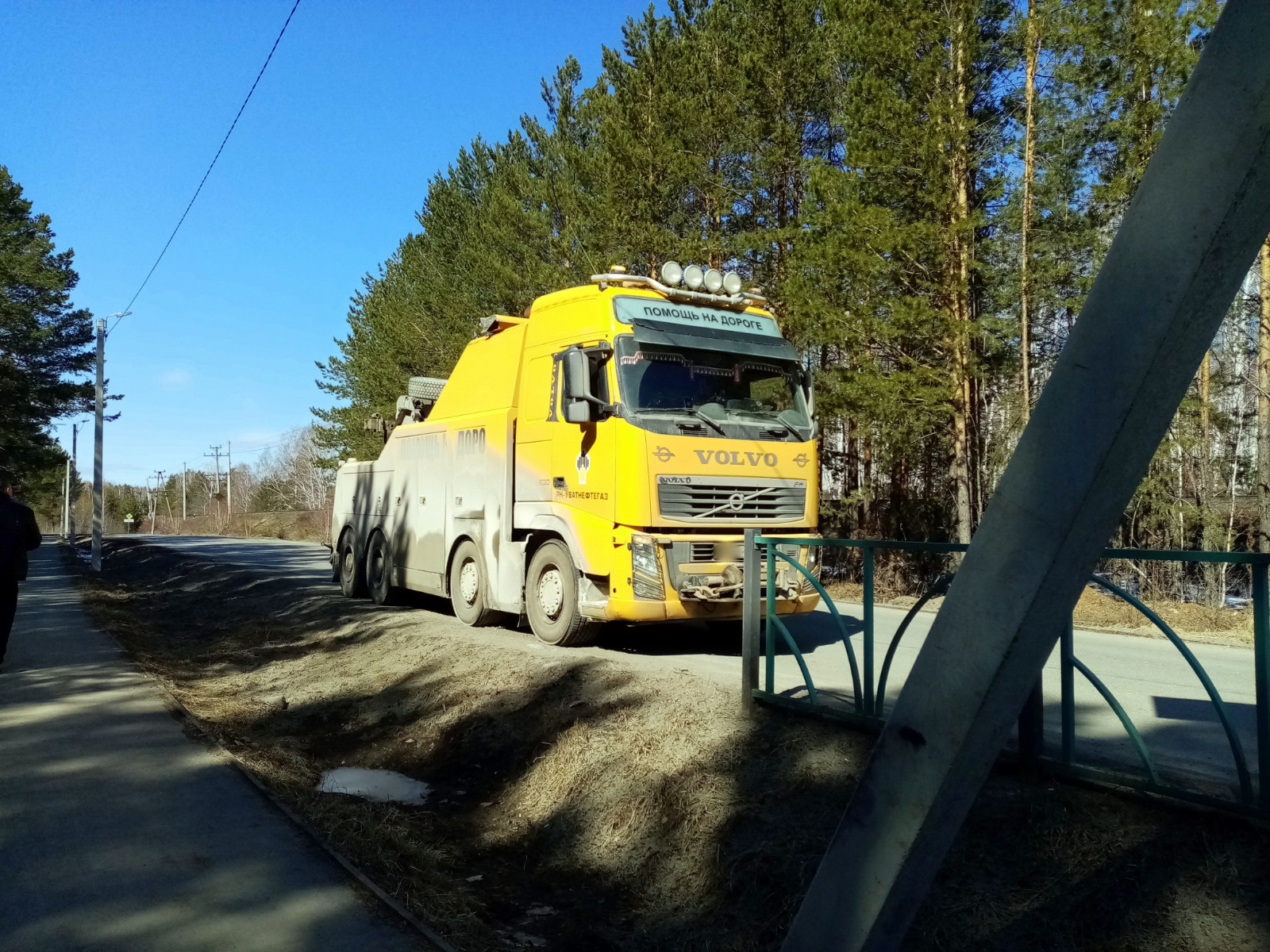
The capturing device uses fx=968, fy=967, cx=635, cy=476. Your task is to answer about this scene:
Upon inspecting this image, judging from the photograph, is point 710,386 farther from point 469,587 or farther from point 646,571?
point 469,587

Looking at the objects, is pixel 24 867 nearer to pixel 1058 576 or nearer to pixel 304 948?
pixel 304 948

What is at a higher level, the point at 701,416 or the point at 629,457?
the point at 701,416

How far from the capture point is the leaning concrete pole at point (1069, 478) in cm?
A: 204

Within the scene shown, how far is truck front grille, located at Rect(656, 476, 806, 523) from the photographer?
8.48 meters

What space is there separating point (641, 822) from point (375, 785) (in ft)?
8.43

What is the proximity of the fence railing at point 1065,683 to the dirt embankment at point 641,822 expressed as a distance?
12 centimetres

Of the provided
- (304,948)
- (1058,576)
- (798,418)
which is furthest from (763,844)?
(798,418)

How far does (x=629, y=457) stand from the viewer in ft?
27.8

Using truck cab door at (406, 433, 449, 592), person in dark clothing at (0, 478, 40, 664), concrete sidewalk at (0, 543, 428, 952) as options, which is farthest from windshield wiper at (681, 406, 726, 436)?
person in dark clothing at (0, 478, 40, 664)

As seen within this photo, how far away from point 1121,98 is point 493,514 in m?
12.1

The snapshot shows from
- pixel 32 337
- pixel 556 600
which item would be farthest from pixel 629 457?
pixel 32 337

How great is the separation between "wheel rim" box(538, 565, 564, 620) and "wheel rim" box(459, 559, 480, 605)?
1564 millimetres

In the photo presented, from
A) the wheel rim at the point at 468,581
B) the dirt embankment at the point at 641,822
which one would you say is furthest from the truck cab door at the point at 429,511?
the dirt embankment at the point at 641,822

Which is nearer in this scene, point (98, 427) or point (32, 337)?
point (98, 427)
